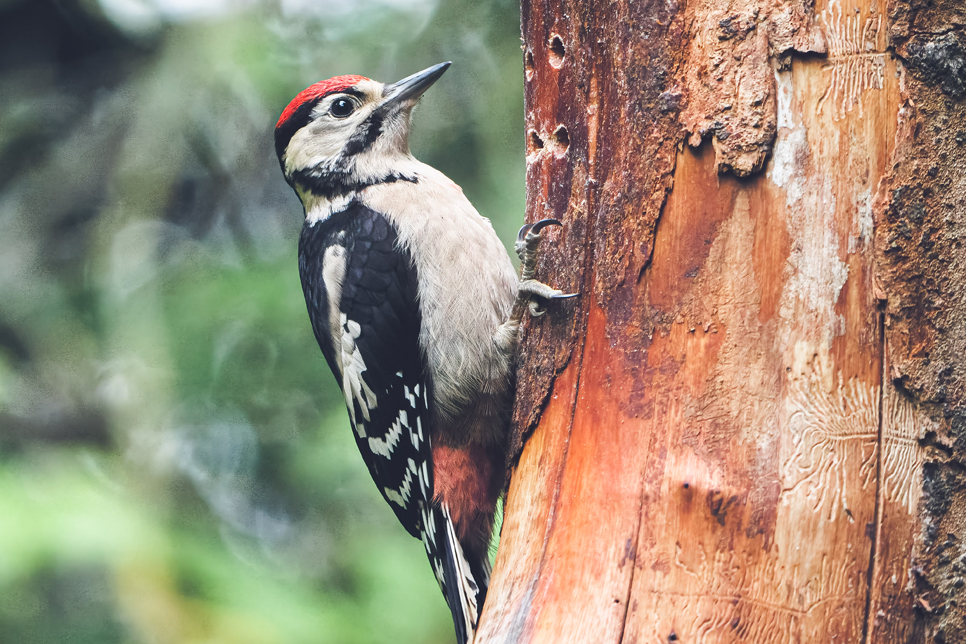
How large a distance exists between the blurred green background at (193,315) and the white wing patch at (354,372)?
99 cm

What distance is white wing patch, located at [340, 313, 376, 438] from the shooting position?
279 cm

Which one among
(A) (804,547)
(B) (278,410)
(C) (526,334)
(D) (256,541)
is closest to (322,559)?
(D) (256,541)

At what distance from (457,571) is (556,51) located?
1.65m

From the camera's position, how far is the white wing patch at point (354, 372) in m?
2.79

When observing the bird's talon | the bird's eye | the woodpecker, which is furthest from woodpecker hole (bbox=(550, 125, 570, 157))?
the bird's eye

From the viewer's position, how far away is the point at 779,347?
151 centimetres

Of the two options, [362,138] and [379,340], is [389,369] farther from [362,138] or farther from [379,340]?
[362,138]

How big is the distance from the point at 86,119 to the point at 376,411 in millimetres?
2927

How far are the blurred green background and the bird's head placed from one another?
97 cm

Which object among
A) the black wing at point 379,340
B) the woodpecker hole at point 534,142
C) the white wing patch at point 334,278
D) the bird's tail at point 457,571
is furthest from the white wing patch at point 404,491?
the woodpecker hole at point 534,142

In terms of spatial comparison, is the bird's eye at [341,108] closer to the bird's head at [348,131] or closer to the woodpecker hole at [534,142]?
the bird's head at [348,131]

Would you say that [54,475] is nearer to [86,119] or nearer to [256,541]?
[256,541]

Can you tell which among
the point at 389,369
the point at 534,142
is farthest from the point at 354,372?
the point at 534,142

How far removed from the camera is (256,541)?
13.3 ft
